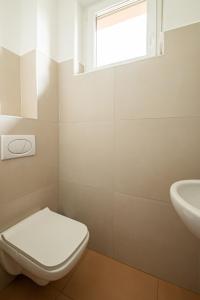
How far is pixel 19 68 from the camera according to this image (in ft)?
4.08

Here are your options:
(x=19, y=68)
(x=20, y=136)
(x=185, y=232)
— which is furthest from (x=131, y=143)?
(x=19, y=68)

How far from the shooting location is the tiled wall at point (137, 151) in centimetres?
93

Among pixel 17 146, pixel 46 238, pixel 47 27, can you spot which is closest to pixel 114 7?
pixel 47 27

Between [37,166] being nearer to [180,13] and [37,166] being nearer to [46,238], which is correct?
[46,238]

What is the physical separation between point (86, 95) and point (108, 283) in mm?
1352

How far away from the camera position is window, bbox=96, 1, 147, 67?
1.22 meters

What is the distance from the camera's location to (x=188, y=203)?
1.89 feet

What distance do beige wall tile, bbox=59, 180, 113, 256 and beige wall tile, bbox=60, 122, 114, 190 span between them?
0.23 ft

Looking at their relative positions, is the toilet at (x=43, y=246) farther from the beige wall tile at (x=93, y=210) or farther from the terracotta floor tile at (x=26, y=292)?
A: the beige wall tile at (x=93, y=210)

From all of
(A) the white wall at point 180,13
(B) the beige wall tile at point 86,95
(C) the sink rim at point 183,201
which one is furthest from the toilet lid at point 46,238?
(A) the white wall at point 180,13

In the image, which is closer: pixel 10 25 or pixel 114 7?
pixel 10 25

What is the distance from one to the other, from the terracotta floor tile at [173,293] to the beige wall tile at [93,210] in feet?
1.31

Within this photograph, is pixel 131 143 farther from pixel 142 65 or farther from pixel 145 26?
pixel 145 26

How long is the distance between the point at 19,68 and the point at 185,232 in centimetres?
167
